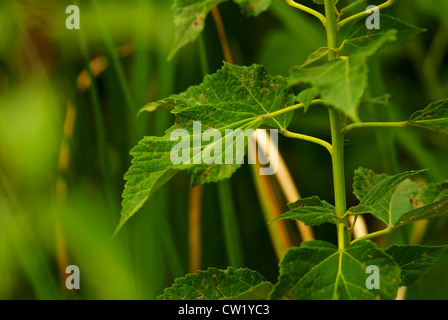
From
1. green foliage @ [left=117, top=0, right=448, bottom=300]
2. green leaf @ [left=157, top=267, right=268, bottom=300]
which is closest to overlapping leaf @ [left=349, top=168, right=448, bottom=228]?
green foliage @ [left=117, top=0, right=448, bottom=300]

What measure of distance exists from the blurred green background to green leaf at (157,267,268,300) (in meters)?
0.31

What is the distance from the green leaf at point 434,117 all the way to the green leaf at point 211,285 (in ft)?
0.55

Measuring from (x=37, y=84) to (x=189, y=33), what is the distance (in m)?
0.73

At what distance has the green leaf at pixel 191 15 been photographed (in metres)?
0.33

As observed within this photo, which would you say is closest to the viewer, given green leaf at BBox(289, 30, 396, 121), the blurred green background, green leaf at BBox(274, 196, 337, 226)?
green leaf at BBox(289, 30, 396, 121)

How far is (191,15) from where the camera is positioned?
1.09 ft

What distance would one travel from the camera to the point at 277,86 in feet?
1.36

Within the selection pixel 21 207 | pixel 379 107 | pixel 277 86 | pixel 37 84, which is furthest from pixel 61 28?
pixel 277 86

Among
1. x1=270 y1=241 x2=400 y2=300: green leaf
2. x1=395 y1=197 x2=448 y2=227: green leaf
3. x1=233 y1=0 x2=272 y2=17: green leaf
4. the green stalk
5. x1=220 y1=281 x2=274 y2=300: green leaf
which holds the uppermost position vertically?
x1=233 y1=0 x2=272 y2=17: green leaf

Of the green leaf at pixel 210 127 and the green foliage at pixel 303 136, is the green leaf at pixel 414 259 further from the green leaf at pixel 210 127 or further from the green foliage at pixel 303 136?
the green leaf at pixel 210 127

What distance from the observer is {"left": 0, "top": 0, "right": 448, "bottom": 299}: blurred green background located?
32.9 inches

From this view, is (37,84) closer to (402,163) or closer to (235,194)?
(235,194)

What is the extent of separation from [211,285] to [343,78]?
0.20m

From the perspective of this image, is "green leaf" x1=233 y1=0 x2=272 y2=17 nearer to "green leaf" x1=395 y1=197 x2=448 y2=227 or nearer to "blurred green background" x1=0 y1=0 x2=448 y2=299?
"green leaf" x1=395 y1=197 x2=448 y2=227
